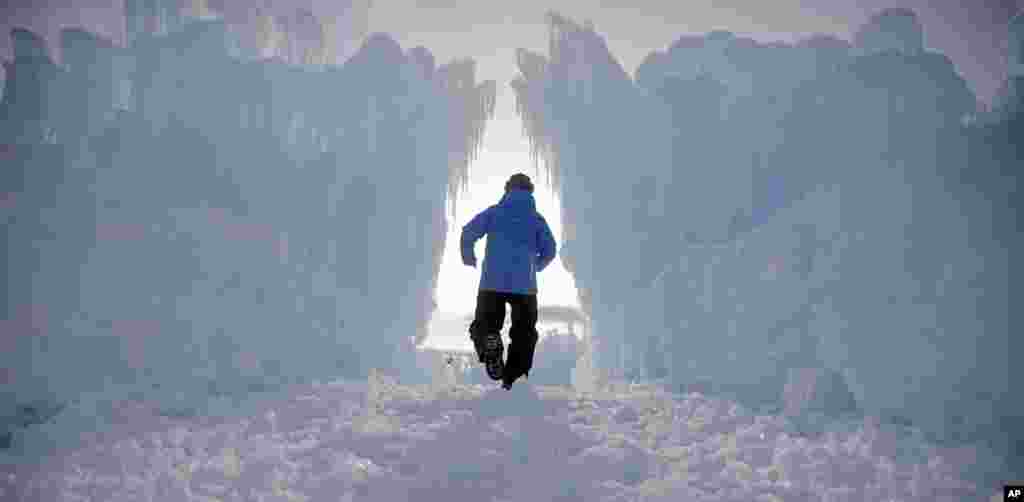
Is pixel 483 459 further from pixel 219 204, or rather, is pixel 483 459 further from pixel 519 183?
pixel 219 204

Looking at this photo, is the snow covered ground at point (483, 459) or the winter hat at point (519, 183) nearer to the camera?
the snow covered ground at point (483, 459)

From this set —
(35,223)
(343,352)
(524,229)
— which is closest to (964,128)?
(524,229)

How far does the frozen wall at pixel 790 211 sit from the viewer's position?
11.8 m

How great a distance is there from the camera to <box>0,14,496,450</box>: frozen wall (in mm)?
15016

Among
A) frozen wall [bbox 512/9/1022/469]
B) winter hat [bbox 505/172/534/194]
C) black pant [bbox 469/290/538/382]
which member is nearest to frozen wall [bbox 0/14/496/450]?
frozen wall [bbox 512/9/1022/469]

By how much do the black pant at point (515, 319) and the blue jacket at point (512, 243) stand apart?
0.10 meters

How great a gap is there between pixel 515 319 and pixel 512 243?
0.69m

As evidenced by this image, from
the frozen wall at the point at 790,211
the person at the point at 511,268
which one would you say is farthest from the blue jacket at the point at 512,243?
the frozen wall at the point at 790,211

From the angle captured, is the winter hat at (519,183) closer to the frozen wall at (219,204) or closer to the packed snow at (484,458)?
the packed snow at (484,458)

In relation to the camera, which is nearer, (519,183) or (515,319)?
(515,319)

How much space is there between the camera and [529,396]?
520 cm

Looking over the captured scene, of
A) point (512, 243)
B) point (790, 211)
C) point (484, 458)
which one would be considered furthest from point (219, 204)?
point (484, 458)

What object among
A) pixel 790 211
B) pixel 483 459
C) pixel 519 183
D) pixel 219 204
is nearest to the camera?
pixel 483 459

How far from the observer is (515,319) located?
5.58 metres
